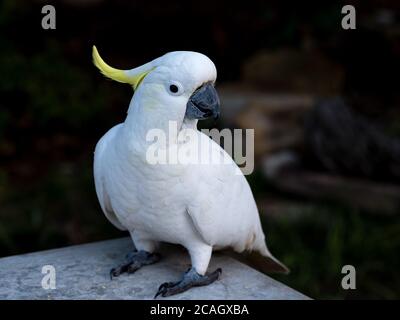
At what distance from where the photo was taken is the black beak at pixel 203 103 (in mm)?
1664

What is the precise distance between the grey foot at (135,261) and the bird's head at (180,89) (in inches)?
23.0

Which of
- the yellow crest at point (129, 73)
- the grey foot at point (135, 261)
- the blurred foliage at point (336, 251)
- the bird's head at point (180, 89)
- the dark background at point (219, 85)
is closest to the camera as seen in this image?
the bird's head at point (180, 89)

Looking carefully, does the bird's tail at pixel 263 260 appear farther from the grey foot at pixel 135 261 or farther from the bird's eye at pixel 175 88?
the bird's eye at pixel 175 88

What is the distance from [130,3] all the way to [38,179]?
169 centimetres

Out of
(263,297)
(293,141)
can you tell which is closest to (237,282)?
(263,297)

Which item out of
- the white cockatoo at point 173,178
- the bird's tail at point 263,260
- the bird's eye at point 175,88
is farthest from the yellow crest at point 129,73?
the bird's tail at point 263,260

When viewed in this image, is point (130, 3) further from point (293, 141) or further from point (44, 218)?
point (44, 218)

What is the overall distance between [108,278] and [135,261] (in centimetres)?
11

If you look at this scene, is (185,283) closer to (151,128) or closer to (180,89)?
(151,128)

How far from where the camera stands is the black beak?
5.46ft

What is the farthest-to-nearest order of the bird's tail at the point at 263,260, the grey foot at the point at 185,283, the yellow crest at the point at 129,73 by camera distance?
the bird's tail at the point at 263,260, the grey foot at the point at 185,283, the yellow crest at the point at 129,73

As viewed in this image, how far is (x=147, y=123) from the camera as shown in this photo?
1.69m

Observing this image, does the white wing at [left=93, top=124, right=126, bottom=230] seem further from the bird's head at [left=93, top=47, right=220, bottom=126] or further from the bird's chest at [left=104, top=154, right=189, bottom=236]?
the bird's head at [left=93, top=47, right=220, bottom=126]
